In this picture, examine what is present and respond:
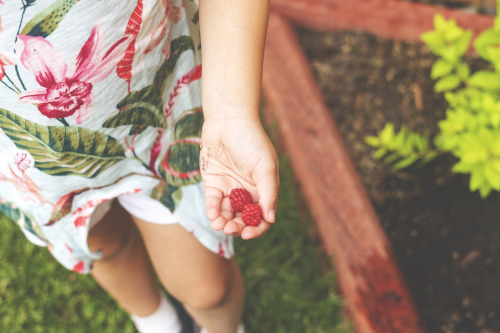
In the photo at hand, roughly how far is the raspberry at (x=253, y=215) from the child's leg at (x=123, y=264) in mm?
548

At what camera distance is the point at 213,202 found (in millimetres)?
1039

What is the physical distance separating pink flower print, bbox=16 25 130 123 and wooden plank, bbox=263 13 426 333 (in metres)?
1.38

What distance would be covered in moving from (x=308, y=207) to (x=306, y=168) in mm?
196

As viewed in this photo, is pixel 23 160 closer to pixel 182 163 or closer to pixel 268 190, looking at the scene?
pixel 182 163

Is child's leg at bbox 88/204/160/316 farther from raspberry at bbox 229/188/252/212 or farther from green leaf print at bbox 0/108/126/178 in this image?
raspberry at bbox 229/188/252/212

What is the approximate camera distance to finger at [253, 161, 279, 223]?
100 centimetres

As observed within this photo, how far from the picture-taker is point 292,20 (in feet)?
9.28

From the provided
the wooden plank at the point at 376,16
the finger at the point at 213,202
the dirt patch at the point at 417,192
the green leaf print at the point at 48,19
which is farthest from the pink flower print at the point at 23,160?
the wooden plank at the point at 376,16

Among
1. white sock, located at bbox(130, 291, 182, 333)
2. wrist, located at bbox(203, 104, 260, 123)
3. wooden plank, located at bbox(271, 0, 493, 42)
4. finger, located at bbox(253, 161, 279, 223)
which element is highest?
wrist, located at bbox(203, 104, 260, 123)

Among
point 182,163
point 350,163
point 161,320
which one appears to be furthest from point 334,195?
point 182,163

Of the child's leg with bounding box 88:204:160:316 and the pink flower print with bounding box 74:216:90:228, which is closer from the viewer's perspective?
the pink flower print with bounding box 74:216:90:228

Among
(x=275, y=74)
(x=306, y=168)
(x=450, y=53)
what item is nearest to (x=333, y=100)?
(x=275, y=74)

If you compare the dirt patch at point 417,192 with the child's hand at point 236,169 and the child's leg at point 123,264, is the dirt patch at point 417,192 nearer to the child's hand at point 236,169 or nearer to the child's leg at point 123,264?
the child's leg at point 123,264

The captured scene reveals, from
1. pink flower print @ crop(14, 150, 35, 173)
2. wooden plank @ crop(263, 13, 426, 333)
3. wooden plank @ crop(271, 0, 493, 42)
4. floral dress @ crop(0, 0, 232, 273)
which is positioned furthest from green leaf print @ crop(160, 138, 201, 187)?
wooden plank @ crop(271, 0, 493, 42)
